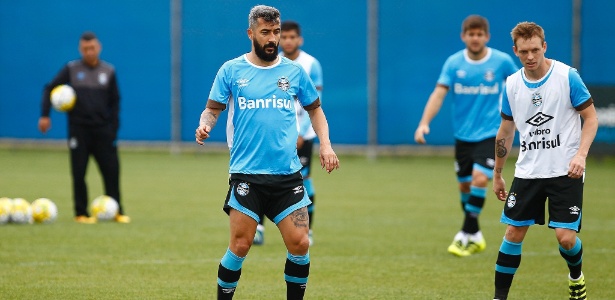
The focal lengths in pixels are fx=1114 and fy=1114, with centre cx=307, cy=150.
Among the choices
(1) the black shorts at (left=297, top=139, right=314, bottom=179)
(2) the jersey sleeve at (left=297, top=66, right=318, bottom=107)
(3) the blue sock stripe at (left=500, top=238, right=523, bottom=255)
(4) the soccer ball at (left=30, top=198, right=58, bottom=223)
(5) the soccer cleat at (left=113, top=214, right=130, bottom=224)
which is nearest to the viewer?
(2) the jersey sleeve at (left=297, top=66, right=318, bottom=107)

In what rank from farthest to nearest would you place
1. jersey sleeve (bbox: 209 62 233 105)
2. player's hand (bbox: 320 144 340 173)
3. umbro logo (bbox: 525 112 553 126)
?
umbro logo (bbox: 525 112 553 126) → jersey sleeve (bbox: 209 62 233 105) → player's hand (bbox: 320 144 340 173)

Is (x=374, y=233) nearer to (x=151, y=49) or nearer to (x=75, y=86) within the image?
(x=75, y=86)

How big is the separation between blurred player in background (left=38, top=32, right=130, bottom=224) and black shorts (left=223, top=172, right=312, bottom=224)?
740 cm

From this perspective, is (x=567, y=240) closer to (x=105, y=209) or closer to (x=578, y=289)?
(x=578, y=289)

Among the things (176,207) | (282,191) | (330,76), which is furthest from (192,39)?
(282,191)

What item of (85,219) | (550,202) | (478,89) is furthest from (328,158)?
(85,219)

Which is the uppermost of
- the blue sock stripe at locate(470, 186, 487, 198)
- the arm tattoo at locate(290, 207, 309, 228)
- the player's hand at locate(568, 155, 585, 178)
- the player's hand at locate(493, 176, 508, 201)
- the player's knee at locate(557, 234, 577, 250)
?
the player's hand at locate(568, 155, 585, 178)

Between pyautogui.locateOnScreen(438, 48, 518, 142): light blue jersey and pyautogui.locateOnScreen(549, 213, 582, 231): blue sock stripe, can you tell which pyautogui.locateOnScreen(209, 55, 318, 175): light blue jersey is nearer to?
pyautogui.locateOnScreen(549, 213, 582, 231): blue sock stripe

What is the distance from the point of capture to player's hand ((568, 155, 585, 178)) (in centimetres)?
797

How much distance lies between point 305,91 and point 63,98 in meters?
7.80

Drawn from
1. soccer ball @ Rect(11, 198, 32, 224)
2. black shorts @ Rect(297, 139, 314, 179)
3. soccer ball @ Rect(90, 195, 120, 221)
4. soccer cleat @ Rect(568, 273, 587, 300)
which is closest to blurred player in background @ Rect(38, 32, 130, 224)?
soccer ball @ Rect(90, 195, 120, 221)

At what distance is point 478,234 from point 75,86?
623 cm

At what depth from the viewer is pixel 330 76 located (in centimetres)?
2641

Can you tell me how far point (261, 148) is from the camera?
7.73 m
